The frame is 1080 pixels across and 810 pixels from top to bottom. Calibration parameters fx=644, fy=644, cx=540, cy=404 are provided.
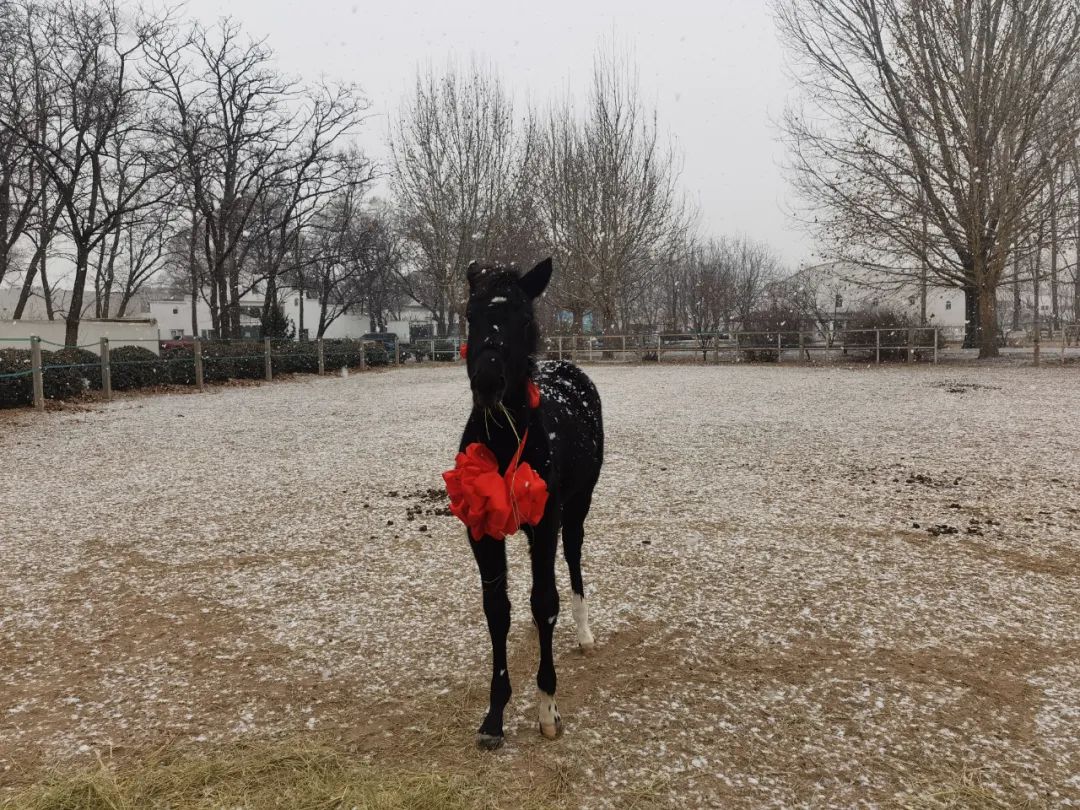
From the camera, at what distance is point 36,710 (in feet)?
9.85

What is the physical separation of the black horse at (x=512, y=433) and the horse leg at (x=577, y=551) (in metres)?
0.33

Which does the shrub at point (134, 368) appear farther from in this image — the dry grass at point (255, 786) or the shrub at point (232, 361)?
the dry grass at point (255, 786)

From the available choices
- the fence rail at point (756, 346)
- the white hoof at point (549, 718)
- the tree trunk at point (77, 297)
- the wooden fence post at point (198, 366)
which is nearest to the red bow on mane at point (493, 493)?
the white hoof at point (549, 718)

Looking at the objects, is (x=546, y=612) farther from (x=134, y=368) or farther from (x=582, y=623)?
(x=134, y=368)

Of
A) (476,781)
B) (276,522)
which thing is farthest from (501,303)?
(276,522)

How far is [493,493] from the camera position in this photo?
2475mm

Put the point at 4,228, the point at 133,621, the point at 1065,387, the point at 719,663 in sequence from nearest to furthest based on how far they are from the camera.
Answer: the point at 719,663 → the point at 133,621 → the point at 1065,387 → the point at 4,228

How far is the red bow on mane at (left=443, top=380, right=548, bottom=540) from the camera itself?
8.17 ft

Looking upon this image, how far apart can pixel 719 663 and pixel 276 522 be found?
427 centimetres

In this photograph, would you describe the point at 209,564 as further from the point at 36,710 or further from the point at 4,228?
the point at 4,228

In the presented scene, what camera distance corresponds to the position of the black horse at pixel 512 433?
2443mm

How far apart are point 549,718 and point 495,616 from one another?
511 mm

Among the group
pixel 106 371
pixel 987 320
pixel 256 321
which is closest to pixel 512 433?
pixel 106 371

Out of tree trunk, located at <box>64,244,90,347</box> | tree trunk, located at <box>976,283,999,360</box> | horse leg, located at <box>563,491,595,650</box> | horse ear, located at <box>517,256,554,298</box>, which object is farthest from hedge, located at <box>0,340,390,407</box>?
tree trunk, located at <box>976,283,999,360</box>
